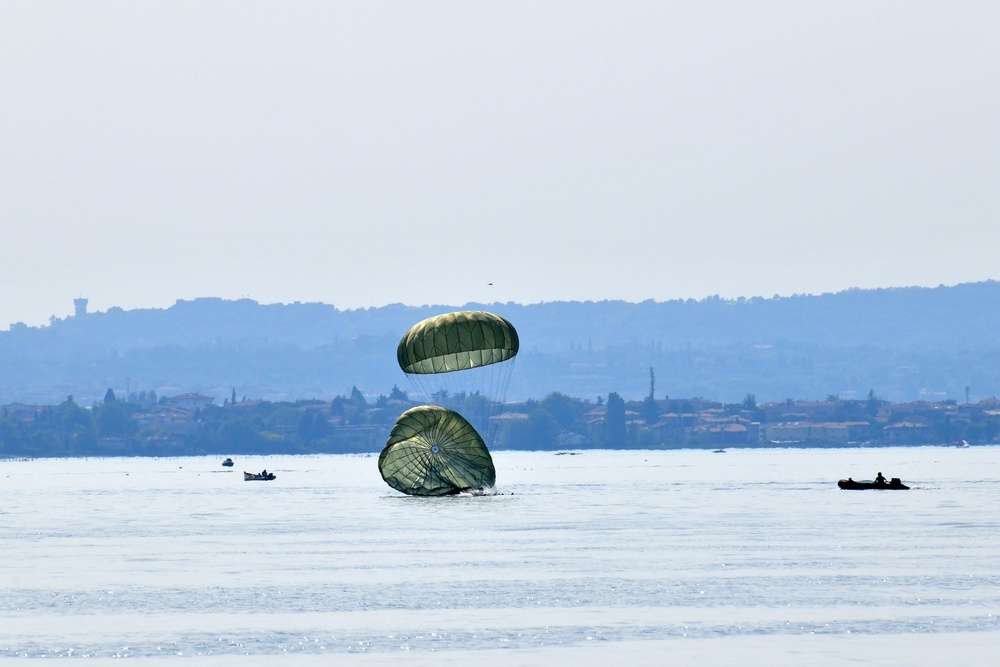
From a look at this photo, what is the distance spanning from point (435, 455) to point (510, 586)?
181 ft

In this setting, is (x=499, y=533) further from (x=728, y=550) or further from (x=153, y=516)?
(x=153, y=516)

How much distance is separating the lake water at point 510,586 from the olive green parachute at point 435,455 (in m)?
3.46

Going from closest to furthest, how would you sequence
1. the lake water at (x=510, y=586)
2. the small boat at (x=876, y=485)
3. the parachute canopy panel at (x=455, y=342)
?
the lake water at (x=510, y=586) → the parachute canopy panel at (x=455, y=342) → the small boat at (x=876, y=485)

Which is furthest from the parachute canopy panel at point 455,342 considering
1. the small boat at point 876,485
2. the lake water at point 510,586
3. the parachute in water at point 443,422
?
the small boat at point 876,485

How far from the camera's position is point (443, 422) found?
11825 centimetres

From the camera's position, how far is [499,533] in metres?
94.7

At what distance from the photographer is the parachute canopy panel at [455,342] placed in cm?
11056

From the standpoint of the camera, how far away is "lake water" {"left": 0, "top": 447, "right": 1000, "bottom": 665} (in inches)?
1972

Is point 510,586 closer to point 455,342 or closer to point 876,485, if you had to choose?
point 455,342

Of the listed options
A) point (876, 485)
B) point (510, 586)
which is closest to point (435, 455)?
point (876, 485)

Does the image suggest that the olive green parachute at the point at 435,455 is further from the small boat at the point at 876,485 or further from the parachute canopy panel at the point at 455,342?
the small boat at the point at 876,485

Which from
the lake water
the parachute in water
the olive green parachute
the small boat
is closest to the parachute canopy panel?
the parachute in water

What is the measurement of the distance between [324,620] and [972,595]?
21817 mm

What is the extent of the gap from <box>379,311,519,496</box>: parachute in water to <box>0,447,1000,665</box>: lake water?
12.5ft
